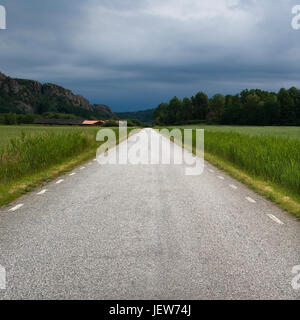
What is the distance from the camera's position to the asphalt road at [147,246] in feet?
12.4

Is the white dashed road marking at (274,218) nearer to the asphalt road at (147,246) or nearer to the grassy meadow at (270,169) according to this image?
the asphalt road at (147,246)

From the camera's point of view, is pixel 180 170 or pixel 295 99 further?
pixel 295 99

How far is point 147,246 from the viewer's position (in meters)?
5.13

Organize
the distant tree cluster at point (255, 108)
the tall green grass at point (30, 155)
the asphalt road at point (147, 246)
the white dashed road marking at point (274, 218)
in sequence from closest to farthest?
the asphalt road at point (147, 246) → the white dashed road marking at point (274, 218) → the tall green grass at point (30, 155) → the distant tree cluster at point (255, 108)

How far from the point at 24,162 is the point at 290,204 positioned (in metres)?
8.98

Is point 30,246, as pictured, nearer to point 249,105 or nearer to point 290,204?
point 290,204

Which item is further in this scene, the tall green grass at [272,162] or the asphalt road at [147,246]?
the tall green grass at [272,162]

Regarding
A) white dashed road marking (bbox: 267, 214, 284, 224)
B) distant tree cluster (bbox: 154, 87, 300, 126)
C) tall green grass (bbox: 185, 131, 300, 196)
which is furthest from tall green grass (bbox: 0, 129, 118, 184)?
distant tree cluster (bbox: 154, 87, 300, 126)

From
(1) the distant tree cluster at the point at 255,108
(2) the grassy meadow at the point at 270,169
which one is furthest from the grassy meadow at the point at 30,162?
(1) the distant tree cluster at the point at 255,108

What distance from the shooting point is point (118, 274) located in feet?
13.5

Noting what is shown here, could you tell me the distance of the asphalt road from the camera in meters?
3.78

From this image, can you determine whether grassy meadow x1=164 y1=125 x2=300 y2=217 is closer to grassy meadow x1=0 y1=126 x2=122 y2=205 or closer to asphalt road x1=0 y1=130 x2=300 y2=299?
asphalt road x1=0 y1=130 x2=300 y2=299

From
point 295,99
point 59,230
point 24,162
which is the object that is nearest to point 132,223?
point 59,230
